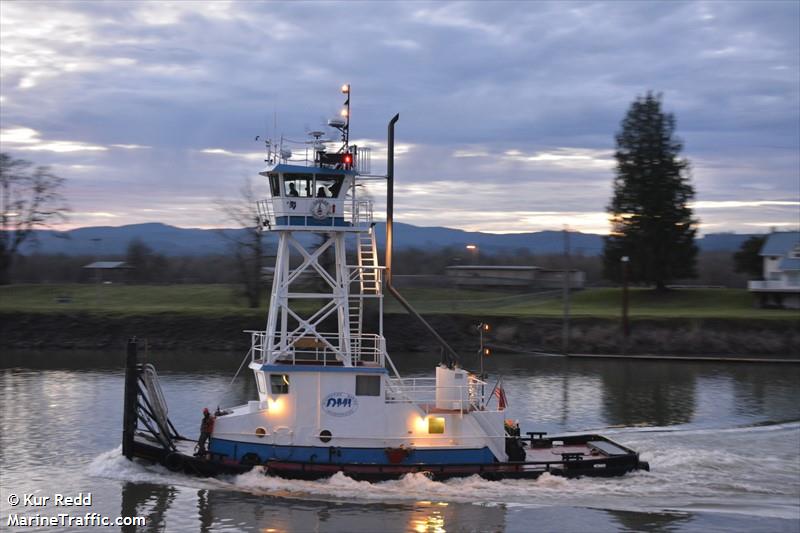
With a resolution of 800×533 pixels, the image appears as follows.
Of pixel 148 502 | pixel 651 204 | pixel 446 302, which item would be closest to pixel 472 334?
pixel 446 302

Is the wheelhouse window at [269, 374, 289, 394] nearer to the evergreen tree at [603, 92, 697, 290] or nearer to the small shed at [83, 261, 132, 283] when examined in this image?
the evergreen tree at [603, 92, 697, 290]

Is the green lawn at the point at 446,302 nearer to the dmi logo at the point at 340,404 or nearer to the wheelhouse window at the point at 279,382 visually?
the wheelhouse window at the point at 279,382

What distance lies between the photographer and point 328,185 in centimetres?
1811

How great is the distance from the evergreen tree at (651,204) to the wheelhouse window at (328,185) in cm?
4025

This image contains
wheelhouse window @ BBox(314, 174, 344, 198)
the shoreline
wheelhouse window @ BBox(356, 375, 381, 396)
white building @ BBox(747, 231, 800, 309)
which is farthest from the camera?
white building @ BBox(747, 231, 800, 309)

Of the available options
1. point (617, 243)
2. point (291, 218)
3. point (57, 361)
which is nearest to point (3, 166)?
point (57, 361)

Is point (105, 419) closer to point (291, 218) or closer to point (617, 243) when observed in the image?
point (291, 218)

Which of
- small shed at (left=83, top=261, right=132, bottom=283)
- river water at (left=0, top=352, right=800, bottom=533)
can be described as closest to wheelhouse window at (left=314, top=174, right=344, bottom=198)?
river water at (left=0, top=352, right=800, bottom=533)

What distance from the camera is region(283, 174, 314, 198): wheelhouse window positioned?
17.9m

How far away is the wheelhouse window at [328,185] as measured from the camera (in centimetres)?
1803

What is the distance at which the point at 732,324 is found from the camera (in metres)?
43.0

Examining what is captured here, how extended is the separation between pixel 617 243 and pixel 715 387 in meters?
25.2

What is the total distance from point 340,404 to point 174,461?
142 inches

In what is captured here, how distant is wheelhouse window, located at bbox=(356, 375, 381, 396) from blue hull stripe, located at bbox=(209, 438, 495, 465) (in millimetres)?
1130
